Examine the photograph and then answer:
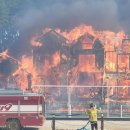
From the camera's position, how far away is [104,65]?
165ft

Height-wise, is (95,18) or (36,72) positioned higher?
(95,18)

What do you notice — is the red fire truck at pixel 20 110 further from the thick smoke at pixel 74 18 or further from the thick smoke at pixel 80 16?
the thick smoke at pixel 80 16

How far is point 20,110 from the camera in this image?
2770cm

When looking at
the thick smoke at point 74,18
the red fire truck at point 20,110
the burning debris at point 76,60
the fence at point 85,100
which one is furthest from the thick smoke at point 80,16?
the red fire truck at point 20,110

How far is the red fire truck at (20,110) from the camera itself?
2761 centimetres

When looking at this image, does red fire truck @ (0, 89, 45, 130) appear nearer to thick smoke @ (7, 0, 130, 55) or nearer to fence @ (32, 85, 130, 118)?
fence @ (32, 85, 130, 118)

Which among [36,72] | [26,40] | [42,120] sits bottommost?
[42,120]

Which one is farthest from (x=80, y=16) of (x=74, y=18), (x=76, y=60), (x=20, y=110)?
(x=20, y=110)

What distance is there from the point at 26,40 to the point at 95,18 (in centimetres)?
808

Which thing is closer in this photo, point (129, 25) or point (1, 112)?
point (1, 112)

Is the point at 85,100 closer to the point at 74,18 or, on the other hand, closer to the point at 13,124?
the point at 74,18

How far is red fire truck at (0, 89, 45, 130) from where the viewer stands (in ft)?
90.6

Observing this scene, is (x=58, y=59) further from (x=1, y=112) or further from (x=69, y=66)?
(x=1, y=112)

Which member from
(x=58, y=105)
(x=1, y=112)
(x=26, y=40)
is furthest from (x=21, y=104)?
(x=26, y=40)
